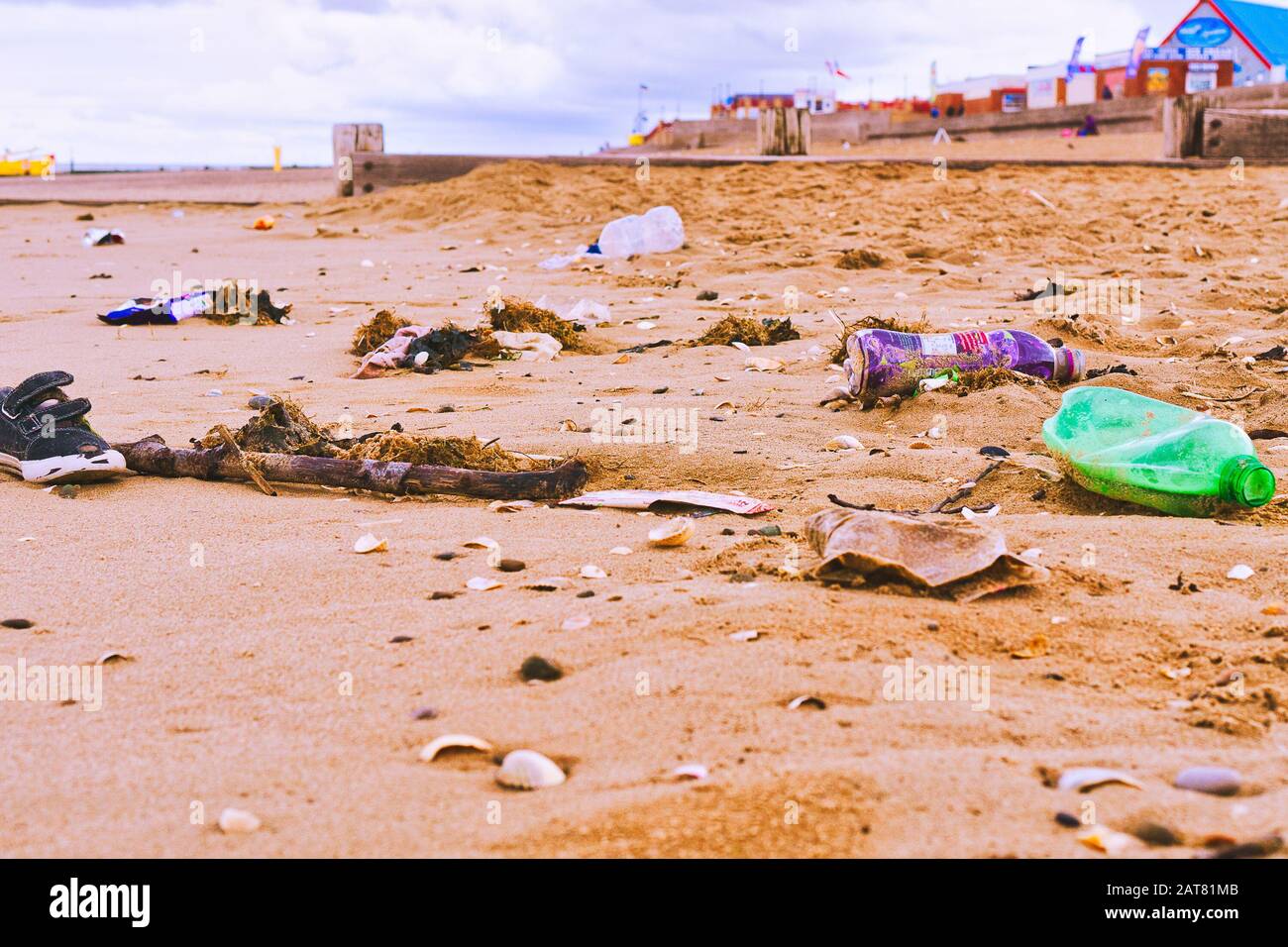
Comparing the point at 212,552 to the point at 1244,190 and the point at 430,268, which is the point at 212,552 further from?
the point at 1244,190

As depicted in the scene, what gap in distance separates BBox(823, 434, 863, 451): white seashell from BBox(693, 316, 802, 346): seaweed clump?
69.4 inches

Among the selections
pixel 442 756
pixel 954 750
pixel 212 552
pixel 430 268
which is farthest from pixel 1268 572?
pixel 430 268

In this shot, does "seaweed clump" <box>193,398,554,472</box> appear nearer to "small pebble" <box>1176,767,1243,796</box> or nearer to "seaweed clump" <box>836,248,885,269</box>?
"small pebble" <box>1176,767,1243,796</box>

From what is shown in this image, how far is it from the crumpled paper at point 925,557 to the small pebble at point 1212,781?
0.68 metres

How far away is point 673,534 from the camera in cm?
263

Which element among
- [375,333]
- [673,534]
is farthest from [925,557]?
[375,333]

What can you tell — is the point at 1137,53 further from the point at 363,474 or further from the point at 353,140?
the point at 363,474

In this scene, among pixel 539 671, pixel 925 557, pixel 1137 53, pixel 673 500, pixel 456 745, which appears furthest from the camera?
pixel 1137 53

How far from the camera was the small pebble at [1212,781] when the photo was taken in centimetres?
153

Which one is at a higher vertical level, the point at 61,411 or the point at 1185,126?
the point at 1185,126

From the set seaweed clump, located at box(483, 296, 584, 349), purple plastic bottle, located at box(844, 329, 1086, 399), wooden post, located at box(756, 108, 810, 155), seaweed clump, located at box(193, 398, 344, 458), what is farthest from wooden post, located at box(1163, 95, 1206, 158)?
seaweed clump, located at box(193, 398, 344, 458)

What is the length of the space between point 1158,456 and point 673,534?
1161 millimetres
